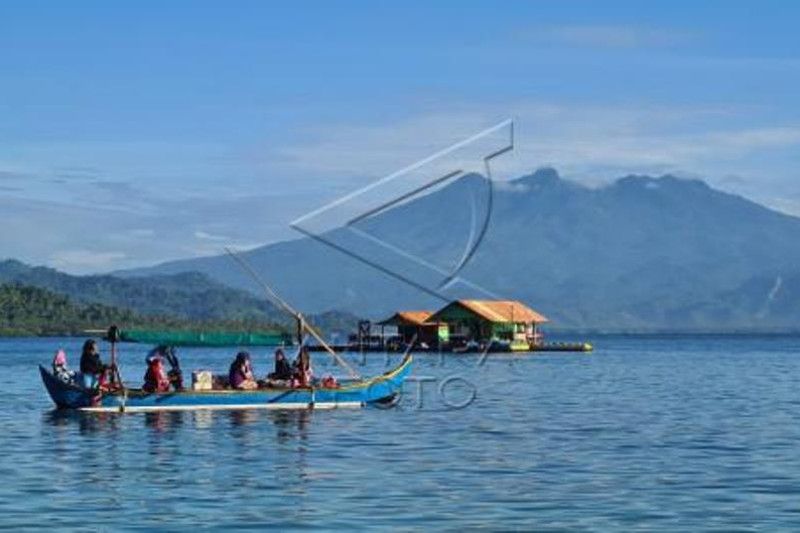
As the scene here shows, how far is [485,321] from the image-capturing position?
156 metres

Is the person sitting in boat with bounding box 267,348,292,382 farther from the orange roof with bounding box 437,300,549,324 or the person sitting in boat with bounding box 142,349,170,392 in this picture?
the orange roof with bounding box 437,300,549,324

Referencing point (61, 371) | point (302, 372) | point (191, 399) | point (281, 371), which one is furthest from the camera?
point (281, 371)

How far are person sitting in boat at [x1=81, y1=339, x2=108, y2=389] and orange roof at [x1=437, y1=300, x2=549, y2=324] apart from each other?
99.4 metres

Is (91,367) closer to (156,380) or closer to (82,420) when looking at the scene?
(156,380)

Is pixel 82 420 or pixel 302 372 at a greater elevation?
pixel 302 372

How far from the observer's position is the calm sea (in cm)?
3027

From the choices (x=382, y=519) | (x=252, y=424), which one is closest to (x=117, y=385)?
(x=252, y=424)

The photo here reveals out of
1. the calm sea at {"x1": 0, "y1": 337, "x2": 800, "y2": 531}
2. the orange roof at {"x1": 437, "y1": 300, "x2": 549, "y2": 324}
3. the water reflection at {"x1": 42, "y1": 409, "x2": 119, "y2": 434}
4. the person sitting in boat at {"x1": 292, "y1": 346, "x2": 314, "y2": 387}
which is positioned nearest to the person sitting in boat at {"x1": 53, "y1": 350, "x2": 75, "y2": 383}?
the water reflection at {"x1": 42, "y1": 409, "x2": 119, "y2": 434}

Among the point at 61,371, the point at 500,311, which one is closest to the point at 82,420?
the point at 61,371

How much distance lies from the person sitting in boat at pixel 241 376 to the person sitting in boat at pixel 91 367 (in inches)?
172

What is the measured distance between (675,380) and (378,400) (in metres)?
37.9

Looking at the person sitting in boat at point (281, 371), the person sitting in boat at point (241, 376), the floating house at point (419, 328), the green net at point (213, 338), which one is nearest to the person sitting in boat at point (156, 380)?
the person sitting in boat at point (241, 376)

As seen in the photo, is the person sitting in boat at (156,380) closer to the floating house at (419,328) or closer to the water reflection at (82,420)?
the water reflection at (82,420)

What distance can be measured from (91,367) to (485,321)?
4035 inches
